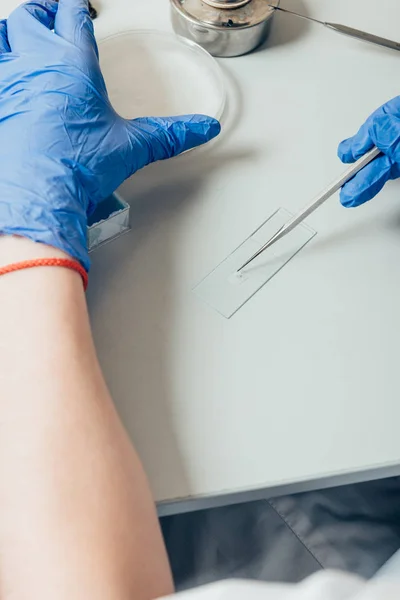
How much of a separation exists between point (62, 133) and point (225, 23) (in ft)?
1.29

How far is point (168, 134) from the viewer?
2.56 ft

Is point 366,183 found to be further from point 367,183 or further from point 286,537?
point 286,537

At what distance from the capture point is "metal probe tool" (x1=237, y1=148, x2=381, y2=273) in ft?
2.44

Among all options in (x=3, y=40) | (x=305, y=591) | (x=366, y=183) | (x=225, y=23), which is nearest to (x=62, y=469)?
(x=305, y=591)

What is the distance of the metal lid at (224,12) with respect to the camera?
921 millimetres

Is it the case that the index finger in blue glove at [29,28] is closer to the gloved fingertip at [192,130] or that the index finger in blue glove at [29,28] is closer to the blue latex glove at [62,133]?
the blue latex glove at [62,133]

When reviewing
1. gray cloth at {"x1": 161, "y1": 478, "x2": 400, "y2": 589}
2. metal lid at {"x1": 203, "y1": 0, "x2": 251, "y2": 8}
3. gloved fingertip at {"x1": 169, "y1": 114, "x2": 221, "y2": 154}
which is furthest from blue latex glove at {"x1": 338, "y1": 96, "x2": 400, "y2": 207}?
gray cloth at {"x1": 161, "y1": 478, "x2": 400, "y2": 589}

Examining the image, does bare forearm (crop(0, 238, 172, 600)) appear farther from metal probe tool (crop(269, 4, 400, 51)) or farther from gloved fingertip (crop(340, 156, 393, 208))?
metal probe tool (crop(269, 4, 400, 51))

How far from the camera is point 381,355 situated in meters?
0.67

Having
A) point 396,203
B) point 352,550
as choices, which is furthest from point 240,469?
point 396,203

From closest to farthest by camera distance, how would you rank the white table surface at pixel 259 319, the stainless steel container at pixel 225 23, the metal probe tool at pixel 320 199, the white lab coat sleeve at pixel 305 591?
the white lab coat sleeve at pixel 305 591 < the white table surface at pixel 259 319 < the metal probe tool at pixel 320 199 < the stainless steel container at pixel 225 23

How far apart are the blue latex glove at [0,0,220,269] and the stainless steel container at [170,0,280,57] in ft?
0.59

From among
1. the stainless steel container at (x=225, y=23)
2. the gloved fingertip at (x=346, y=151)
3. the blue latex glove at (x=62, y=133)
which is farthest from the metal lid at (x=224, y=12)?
the gloved fingertip at (x=346, y=151)

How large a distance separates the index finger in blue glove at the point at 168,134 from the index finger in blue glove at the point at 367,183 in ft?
0.70
